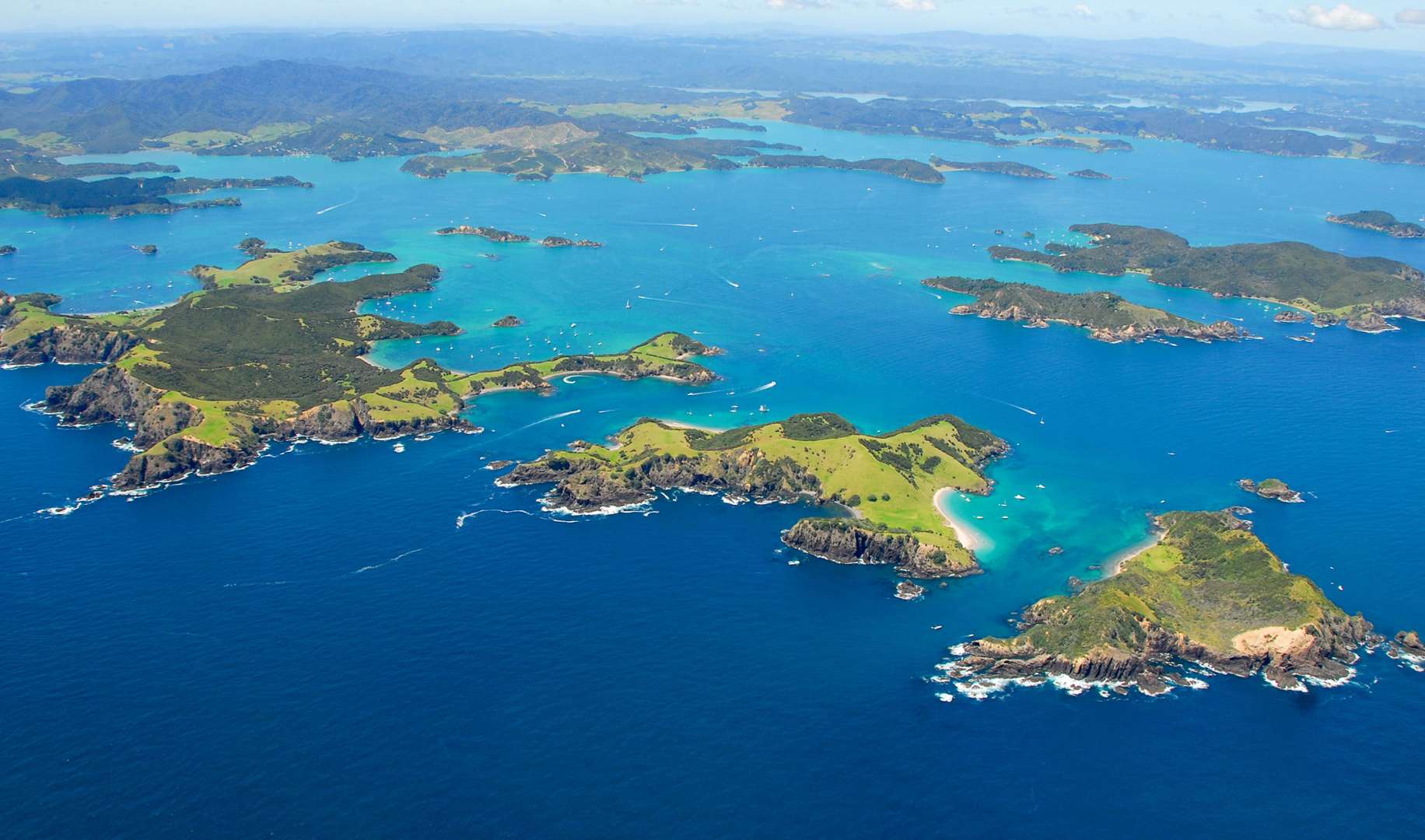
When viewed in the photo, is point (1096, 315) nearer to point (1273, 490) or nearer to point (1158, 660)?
point (1273, 490)

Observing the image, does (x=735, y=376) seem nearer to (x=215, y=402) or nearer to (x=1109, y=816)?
(x=215, y=402)

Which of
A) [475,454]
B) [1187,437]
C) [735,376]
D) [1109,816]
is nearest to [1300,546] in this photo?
[1187,437]

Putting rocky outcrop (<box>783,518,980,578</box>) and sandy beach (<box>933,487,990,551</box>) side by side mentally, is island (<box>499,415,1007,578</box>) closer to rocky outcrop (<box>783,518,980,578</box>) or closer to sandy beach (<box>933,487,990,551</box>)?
rocky outcrop (<box>783,518,980,578</box>)

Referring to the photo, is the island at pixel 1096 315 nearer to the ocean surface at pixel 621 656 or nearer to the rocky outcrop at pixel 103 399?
the ocean surface at pixel 621 656

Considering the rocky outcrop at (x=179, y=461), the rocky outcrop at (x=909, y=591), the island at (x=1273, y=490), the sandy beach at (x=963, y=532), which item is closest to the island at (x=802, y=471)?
the sandy beach at (x=963, y=532)

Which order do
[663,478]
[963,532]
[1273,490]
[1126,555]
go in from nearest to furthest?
[1126,555], [963,532], [1273,490], [663,478]

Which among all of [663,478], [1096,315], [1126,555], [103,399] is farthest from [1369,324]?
[103,399]
